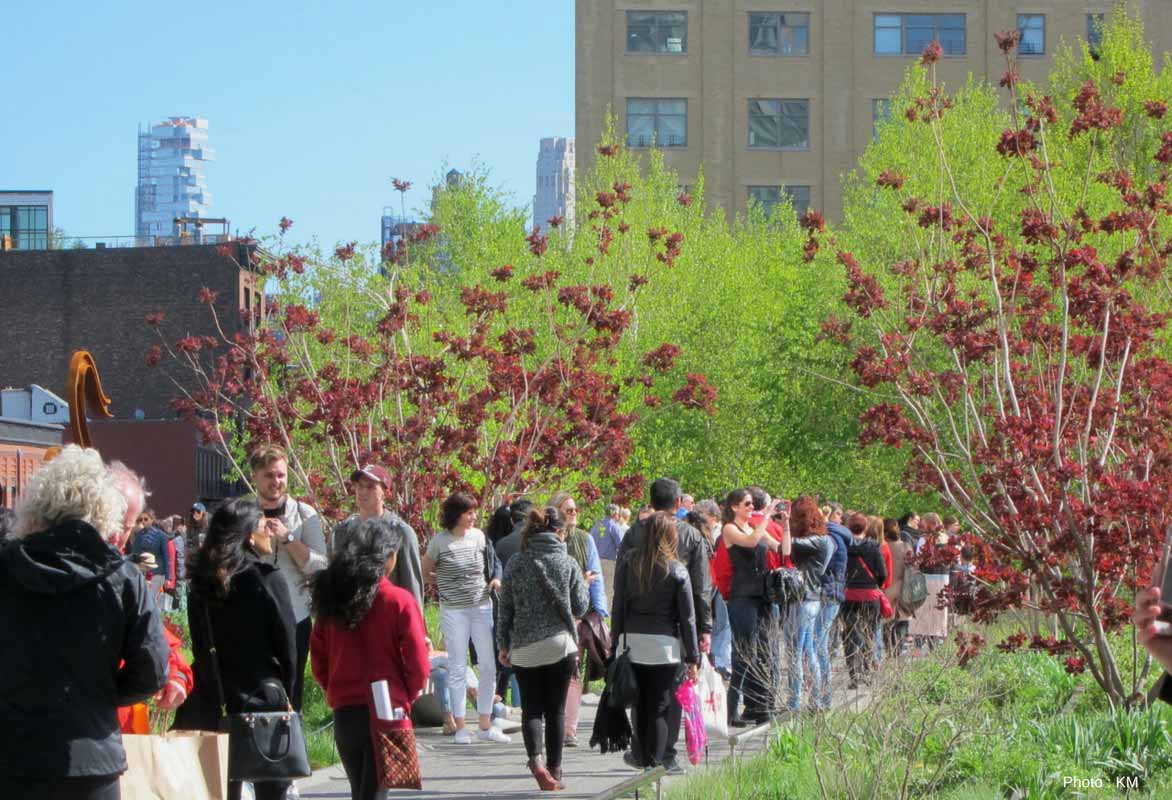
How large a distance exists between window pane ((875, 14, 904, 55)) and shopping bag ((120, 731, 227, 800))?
58.0m

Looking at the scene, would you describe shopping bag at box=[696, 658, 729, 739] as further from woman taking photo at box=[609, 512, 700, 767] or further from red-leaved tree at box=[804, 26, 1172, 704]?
red-leaved tree at box=[804, 26, 1172, 704]

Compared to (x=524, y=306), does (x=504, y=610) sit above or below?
below

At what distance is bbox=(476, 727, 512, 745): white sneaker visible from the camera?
12.5 metres

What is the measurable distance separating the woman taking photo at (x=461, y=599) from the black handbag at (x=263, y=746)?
5319 millimetres

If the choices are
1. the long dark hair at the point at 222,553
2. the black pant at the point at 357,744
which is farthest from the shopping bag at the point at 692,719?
the long dark hair at the point at 222,553

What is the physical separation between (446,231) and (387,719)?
33.7 meters

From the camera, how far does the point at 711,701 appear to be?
11133mm

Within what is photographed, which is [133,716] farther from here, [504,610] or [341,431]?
[341,431]

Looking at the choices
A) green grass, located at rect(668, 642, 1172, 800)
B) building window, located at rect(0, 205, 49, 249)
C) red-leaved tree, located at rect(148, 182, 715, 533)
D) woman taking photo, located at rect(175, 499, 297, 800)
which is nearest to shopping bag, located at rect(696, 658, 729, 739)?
green grass, located at rect(668, 642, 1172, 800)

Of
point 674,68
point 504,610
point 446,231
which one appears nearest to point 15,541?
point 504,610

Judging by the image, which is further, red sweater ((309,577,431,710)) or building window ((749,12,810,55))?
building window ((749,12,810,55))

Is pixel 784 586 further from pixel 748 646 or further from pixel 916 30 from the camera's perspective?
pixel 916 30

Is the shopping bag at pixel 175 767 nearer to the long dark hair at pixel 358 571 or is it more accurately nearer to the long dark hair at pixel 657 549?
the long dark hair at pixel 358 571

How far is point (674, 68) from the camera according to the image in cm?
6050
